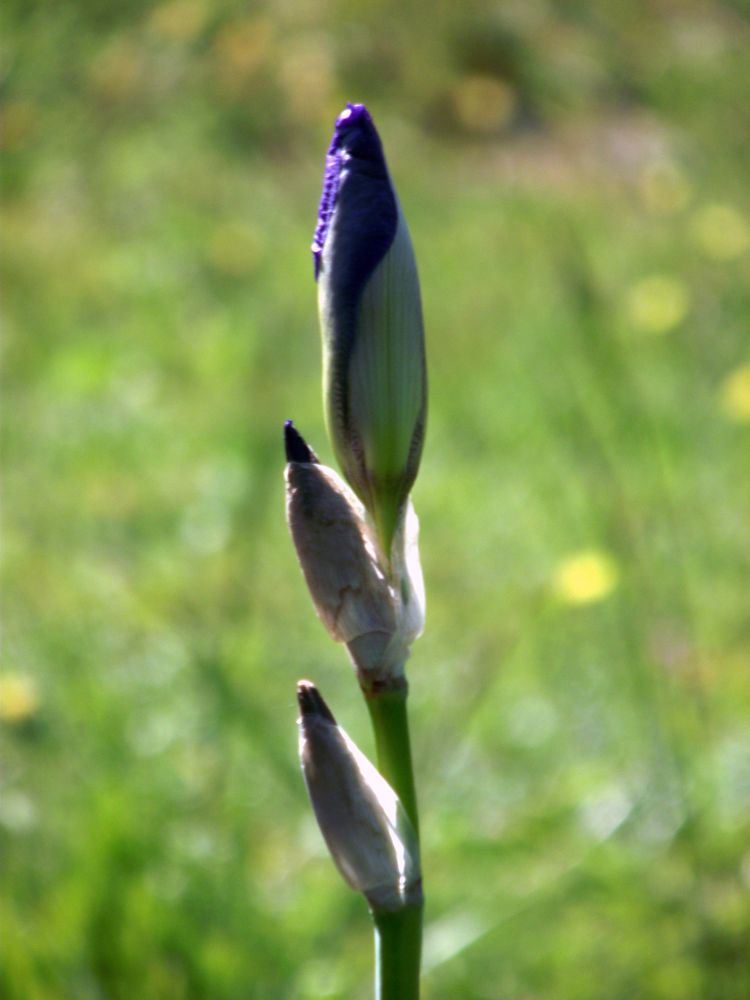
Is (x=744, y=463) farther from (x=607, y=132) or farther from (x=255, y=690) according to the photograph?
(x=607, y=132)

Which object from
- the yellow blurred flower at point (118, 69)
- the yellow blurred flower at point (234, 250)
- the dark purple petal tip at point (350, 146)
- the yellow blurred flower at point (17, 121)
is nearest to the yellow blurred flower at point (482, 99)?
the yellow blurred flower at point (234, 250)

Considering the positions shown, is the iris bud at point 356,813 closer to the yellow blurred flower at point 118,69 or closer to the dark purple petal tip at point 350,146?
the dark purple petal tip at point 350,146

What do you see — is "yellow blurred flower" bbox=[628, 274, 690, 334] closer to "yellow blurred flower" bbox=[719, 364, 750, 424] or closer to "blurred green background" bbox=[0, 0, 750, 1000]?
"blurred green background" bbox=[0, 0, 750, 1000]

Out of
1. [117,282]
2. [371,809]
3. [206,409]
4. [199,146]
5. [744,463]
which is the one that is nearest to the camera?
[371,809]

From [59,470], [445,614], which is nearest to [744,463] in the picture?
[445,614]

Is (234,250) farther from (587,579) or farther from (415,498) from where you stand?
(587,579)

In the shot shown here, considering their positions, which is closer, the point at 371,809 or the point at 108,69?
the point at 371,809
